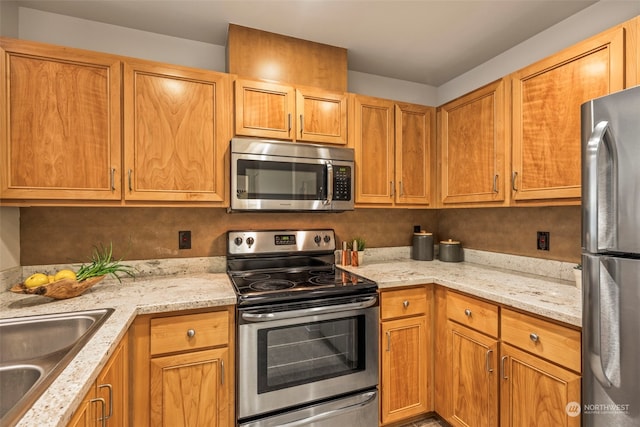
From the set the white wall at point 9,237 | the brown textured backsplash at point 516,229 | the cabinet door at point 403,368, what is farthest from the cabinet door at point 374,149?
the white wall at point 9,237

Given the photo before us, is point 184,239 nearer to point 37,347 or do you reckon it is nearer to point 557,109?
point 37,347

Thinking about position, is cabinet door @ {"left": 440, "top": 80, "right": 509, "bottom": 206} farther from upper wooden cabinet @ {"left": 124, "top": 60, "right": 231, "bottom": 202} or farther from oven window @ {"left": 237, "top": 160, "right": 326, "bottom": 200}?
upper wooden cabinet @ {"left": 124, "top": 60, "right": 231, "bottom": 202}

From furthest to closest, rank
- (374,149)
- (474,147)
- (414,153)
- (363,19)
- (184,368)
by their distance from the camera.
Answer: (414,153) → (374,149) → (474,147) → (363,19) → (184,368)

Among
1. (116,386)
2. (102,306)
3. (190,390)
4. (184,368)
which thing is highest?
(102,306)

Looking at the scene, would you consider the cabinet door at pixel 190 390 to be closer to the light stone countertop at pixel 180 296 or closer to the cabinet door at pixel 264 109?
the light stone countertop at pixel 180 296

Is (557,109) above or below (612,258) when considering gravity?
above

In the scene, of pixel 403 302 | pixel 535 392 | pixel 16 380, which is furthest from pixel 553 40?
pixel 16 380

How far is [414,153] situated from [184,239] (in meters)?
1.76

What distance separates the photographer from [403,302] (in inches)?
75.8

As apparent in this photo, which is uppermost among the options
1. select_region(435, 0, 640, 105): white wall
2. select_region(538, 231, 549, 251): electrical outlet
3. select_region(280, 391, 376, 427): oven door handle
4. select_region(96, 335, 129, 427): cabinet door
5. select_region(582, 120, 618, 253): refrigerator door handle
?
select_region(435, 0, 640, 105): white wall

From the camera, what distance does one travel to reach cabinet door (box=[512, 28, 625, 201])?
1435mm

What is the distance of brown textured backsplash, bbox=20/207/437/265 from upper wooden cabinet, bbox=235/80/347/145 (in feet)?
2.01

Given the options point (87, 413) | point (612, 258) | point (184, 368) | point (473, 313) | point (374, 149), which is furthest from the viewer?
point (374, 149)

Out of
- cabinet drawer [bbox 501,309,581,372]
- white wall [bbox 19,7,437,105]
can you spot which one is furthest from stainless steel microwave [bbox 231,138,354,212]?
cabinet drawer [bbox 501,309,581,372]
